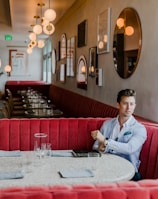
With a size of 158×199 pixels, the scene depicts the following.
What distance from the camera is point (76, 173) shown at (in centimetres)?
234

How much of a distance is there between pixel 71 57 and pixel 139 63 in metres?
5.51

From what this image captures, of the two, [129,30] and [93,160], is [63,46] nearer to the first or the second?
[129,30]

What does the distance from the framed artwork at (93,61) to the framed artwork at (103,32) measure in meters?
0.27

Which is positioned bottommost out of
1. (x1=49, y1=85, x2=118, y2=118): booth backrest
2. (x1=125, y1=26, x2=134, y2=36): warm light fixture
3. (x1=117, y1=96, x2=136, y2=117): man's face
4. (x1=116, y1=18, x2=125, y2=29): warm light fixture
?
(x1=49, y1=85, x2=118, y2=118): booth backrest

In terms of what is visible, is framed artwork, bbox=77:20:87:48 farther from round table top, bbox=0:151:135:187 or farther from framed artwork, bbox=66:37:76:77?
round table top, bbox=0:151:135:187

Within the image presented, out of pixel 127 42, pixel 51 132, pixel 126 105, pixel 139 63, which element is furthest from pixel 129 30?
pixel 126 105

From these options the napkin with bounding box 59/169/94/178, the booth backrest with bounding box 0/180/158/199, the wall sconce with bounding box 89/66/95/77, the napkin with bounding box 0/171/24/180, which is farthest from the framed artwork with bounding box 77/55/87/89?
the booth backrest with bounding box 0/180/158/199

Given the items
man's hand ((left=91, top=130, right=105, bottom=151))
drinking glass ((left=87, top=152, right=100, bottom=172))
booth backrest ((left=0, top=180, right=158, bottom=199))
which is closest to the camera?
booth backrest ((left=0, top=180, right=158, bottom=199))

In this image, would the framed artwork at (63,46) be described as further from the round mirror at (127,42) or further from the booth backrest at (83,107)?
the round mirror at (127,42)

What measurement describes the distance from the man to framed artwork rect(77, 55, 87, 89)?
4.81 m

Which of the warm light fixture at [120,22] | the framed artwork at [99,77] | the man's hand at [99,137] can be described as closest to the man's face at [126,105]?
the man's hand at [99,137]

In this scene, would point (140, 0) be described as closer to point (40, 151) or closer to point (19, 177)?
point (40, 151)

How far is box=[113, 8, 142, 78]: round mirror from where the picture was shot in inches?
190

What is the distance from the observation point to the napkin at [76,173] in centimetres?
229
